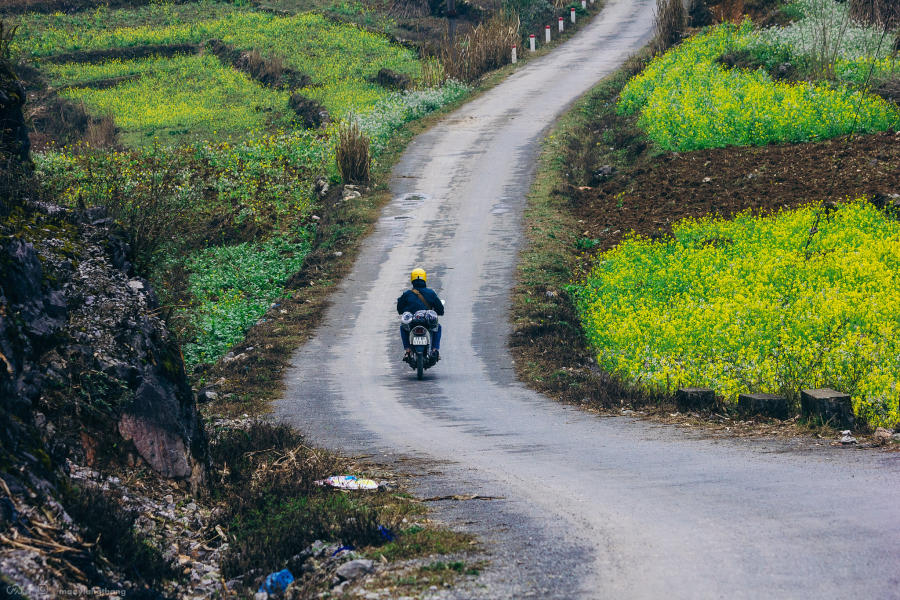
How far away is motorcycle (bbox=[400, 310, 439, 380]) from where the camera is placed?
47.7 ft

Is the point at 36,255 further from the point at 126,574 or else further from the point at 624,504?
the point at 624,504

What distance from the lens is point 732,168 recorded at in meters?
24.4

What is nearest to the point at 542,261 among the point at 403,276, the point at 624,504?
the point at 403,276

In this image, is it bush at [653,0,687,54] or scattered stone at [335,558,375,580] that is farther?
bush at [653,0,687,54]

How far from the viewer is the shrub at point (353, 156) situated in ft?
89.2

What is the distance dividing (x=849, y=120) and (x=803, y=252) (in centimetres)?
963

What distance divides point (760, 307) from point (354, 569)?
966 centimetres

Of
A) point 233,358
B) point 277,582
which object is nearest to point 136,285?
point 277,582

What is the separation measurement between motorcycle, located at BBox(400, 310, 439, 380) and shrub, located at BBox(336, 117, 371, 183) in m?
13.2

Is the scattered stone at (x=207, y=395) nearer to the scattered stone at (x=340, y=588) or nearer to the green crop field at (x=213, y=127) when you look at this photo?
the green crop field at (x=213, y=127)

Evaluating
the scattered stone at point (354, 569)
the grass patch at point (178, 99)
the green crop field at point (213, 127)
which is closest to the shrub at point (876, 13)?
the green crop field at point (213, 127)

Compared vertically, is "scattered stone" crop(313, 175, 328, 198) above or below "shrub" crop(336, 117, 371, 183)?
below

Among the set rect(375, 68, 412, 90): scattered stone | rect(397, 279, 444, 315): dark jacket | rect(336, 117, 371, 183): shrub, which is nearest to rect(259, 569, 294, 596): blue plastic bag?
rect(397, 279, 444, 315): dark jacket

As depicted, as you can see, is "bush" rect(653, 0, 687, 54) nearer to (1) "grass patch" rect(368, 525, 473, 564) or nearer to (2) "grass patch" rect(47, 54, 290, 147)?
(2) "grass patch" rect(47, 54, 290, 147)
